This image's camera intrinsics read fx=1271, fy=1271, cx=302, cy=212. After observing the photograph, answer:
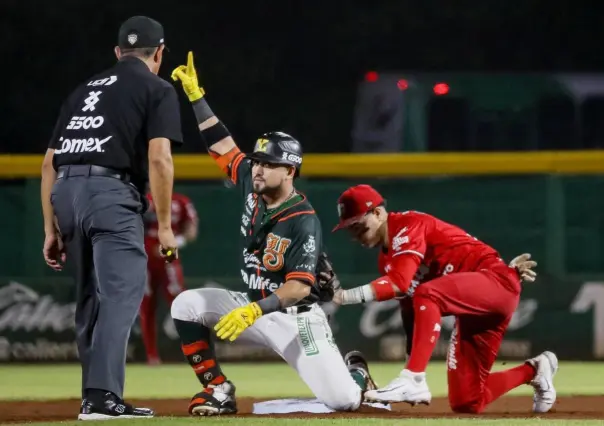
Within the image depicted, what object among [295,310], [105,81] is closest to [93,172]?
[105,81]

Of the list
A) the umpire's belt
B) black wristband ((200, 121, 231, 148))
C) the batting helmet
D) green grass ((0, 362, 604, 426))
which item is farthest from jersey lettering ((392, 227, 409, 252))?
green grass ((0, 362, 604, 426))

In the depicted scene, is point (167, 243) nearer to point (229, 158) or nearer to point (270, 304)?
point (270, 304)

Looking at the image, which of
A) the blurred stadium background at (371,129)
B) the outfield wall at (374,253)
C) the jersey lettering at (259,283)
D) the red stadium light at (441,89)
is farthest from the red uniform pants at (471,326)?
the red stadium light at (441,89)

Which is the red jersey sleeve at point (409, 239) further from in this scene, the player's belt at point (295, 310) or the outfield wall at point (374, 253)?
the outfield wall at point (374, 253)

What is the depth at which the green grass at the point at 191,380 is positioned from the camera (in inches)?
332

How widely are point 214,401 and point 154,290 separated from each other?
15.2 ft

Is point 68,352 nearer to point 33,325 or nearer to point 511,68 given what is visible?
point 33,325

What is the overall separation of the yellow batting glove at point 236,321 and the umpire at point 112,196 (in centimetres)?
37

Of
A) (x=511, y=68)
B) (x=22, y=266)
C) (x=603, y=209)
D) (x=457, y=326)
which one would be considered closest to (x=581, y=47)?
(x=511, y=68)

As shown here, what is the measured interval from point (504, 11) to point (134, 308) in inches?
744

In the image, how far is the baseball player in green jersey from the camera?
6.18 metres

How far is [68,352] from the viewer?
35.7 feet

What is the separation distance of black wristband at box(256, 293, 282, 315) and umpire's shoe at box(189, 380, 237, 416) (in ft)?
1.96

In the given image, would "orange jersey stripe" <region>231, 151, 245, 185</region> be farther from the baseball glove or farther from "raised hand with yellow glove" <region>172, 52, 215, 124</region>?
the baseball glove
